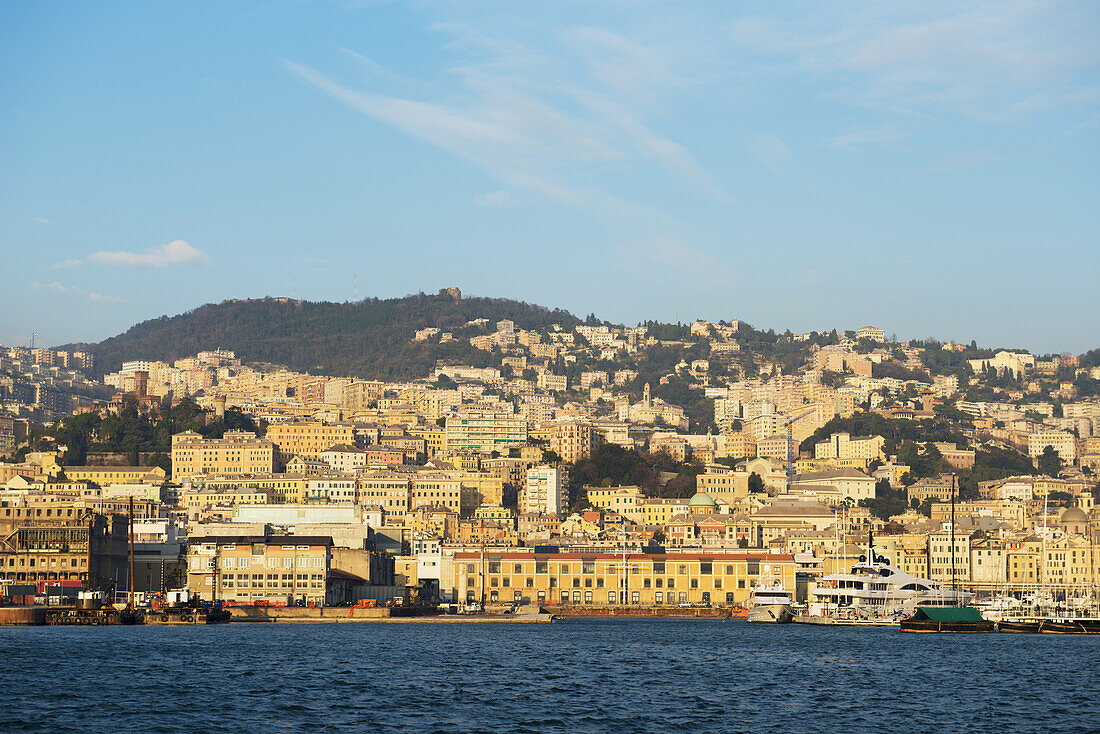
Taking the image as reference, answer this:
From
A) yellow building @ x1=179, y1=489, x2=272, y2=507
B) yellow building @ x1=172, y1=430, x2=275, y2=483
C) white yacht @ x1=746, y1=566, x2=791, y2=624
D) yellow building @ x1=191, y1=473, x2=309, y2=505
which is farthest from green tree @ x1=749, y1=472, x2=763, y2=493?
white yacht @ x1=746, y1=566, x2=791, y2=624

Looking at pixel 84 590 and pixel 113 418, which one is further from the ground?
pixel 113 418

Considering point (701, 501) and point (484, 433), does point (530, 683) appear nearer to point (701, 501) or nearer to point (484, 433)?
point (701, 501)

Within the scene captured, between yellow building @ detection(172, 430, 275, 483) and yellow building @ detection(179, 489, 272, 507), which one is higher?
yellow building @ detection(172, 430, 275, 483)

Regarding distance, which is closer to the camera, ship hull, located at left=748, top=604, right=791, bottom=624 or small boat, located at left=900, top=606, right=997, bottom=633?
small boat, located at left=900, top=606, right=997, bottom=633

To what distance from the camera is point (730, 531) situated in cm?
14512

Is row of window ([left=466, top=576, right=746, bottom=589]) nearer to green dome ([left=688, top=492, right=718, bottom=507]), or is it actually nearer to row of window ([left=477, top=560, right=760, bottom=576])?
row of window ([left=477, top=560, right=760, bottom=576])

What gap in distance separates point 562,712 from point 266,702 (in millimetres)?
8592

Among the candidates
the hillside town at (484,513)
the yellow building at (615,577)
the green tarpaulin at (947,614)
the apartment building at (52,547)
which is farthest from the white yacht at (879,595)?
the apartment building at (52,547)

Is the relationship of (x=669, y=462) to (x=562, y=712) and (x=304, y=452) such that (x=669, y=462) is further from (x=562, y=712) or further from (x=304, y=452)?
(x=562, y=712)

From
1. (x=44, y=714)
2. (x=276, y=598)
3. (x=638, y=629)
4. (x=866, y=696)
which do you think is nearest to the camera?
(x=44, y=714)

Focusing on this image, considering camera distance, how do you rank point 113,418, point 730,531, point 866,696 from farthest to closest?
1. point 113,418
2. point 730,531
3. point 866,696

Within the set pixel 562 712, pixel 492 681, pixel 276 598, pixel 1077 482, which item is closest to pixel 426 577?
pixel 276 598

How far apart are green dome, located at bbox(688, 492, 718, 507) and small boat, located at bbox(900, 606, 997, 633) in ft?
226

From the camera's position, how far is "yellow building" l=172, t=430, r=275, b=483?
16488 centimetres
